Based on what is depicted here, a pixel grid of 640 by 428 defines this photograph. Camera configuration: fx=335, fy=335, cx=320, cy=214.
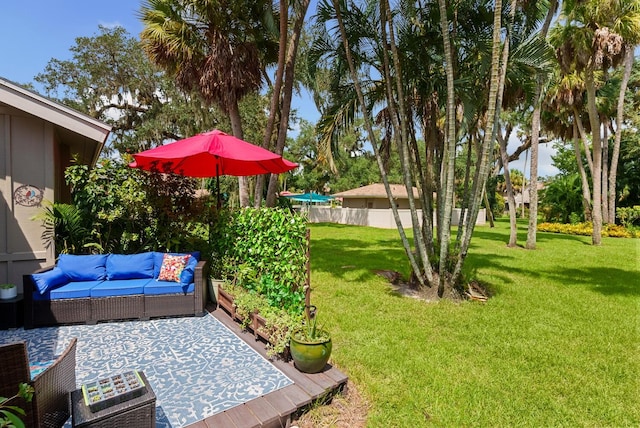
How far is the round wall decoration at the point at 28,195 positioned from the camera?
521 cm

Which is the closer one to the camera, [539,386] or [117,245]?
[539,386]

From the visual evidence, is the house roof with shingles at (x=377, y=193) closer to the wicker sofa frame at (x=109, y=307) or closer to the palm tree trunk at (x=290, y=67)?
the palm tree trunk at (x=290, y=67)

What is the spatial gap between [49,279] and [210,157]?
3313 millimetres

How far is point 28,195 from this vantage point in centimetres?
529

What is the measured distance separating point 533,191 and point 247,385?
1364 centimetres

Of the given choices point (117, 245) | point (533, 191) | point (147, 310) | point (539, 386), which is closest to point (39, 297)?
point (147, 310)

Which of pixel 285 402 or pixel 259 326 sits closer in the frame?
pixel 285 402

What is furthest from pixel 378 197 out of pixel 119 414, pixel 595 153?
pixel 119 414

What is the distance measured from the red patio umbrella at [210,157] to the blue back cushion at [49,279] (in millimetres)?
2021

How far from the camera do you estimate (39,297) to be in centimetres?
438

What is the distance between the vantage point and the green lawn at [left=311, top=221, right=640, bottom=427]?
310 cm

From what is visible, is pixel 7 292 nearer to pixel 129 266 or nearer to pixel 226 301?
pixel 129 266

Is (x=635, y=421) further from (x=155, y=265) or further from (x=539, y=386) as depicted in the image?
(x=155, y=265)

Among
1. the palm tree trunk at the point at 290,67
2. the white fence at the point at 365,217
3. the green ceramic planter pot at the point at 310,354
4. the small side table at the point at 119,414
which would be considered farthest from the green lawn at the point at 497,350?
the white fence at the point at 365,217
